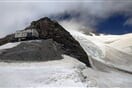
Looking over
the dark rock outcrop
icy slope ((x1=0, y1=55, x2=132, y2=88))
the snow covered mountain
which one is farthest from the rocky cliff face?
icy slope ((x1=0, y1=55, x2=132, y2=88))

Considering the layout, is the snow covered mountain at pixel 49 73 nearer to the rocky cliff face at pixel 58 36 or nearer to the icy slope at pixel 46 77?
the icy slope at pixel 46 77

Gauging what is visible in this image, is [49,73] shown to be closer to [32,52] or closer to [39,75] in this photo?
[39,75]

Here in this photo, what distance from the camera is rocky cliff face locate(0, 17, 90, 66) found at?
26195mm

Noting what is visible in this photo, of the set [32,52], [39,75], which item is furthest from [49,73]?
[32,52]

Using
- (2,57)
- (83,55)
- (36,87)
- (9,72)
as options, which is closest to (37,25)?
(83,55)

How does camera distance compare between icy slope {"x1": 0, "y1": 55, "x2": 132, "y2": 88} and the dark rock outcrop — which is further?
the dark rock outcrop

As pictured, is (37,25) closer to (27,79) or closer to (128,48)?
(27,79)

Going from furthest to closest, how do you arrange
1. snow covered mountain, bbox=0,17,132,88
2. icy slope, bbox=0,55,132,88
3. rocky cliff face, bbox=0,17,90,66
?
1. rocky cliff face, bbox=0,17,90,66
2. snow covered mountain, bbox=0,17,132,88
3. icy slope, bbox=0,55,132,88

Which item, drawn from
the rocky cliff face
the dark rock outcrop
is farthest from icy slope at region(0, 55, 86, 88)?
the rocky cliff face

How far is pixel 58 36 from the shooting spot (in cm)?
2784

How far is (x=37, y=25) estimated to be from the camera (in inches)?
1149

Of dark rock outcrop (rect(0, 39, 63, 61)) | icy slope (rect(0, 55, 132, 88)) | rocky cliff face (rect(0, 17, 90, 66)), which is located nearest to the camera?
icy slope (rect(0, 55, 132, 88))

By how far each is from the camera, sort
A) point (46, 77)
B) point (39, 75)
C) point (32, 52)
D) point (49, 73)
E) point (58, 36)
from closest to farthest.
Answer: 1. point (46, 77)
2. point (39, 75)
3. point (49, 73)
4. point (32, 52)
5. point (58, 36)

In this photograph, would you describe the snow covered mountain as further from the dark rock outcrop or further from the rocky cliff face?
the rocky cliff face
